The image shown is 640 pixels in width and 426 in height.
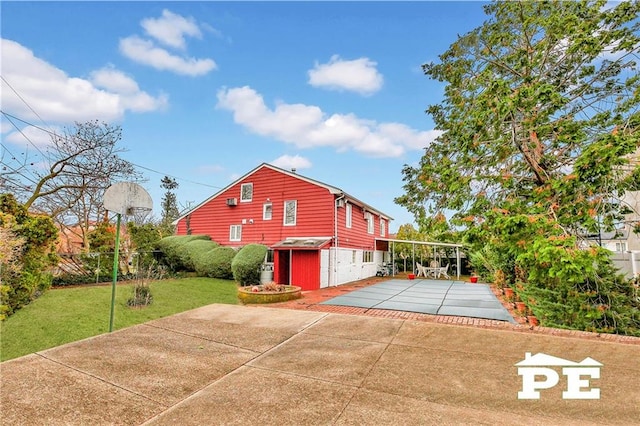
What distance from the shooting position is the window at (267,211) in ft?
61.3

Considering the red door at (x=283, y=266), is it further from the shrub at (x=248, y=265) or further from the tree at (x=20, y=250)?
the tree at (x=20, y=250)

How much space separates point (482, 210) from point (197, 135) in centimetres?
1554

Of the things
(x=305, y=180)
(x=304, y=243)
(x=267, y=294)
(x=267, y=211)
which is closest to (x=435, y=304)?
(x=267, y=294)

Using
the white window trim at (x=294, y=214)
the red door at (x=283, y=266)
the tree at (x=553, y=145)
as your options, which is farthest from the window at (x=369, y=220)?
the tree at (x=553, y=145)

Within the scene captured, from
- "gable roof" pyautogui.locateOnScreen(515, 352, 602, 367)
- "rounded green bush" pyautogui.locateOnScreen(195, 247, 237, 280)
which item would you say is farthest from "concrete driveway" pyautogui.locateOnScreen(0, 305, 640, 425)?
"rounded green bush" pyautogui.locateOnScreen(195, 247, 237, 280)

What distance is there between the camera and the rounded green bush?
17000 millimetres

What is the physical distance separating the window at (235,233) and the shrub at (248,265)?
338 cm

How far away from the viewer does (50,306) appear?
31.1ft

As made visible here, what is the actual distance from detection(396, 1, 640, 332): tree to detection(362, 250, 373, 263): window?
11528mm

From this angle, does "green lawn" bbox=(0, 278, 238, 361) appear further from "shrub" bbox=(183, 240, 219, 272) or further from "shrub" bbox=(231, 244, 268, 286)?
"shrub" bbox=(183, 240, 219, 272)

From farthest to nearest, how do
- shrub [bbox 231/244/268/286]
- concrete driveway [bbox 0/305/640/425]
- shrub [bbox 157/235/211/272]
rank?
shrub [bbox 157/235/211/272] → shrub [bbox 231/244/268/286] → concrete driveway [bbox 0/305/640/425]

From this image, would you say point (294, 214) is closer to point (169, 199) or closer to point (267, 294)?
point (267, 294)

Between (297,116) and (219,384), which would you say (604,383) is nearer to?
(219,384)

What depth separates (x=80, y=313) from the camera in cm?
900
